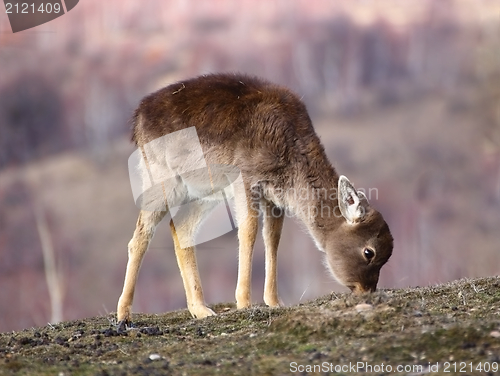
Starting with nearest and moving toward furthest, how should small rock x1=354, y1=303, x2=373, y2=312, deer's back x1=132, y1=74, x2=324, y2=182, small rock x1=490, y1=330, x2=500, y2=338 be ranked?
small rock x1=490, y1=330, x2=500, y2=338 < small rock x1=354, y1=303, x2=373, y2=312 < deer's back x1=132, y1=74, x2=324, y2=182

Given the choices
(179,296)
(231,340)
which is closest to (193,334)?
(231,340)

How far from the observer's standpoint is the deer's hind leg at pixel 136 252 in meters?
8.63

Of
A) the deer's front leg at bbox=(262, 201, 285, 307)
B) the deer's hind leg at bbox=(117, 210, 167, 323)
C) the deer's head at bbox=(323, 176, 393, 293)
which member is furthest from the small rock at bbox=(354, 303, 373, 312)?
the deer's hind leg at bbox=(117, 210, 167, 323)

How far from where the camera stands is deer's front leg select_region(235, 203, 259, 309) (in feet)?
29.5

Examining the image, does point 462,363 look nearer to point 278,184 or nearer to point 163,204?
point 278,184

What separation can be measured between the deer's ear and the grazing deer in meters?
0.01

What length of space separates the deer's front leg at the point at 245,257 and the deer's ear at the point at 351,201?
3.82ft

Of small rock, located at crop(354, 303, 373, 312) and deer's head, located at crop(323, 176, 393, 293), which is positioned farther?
deer's head, located at crop(323, 176, 393, 293)

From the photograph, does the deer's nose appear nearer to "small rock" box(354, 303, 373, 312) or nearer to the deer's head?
the deer's head

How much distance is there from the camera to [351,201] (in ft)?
28.3

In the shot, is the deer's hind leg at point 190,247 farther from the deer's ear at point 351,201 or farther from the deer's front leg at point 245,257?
the deer's ear at point 351,201

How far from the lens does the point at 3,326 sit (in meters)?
20.2

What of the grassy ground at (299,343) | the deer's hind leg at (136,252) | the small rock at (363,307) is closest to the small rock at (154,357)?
the grassy ground at (299,343)

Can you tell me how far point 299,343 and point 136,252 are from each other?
3.61 meters
